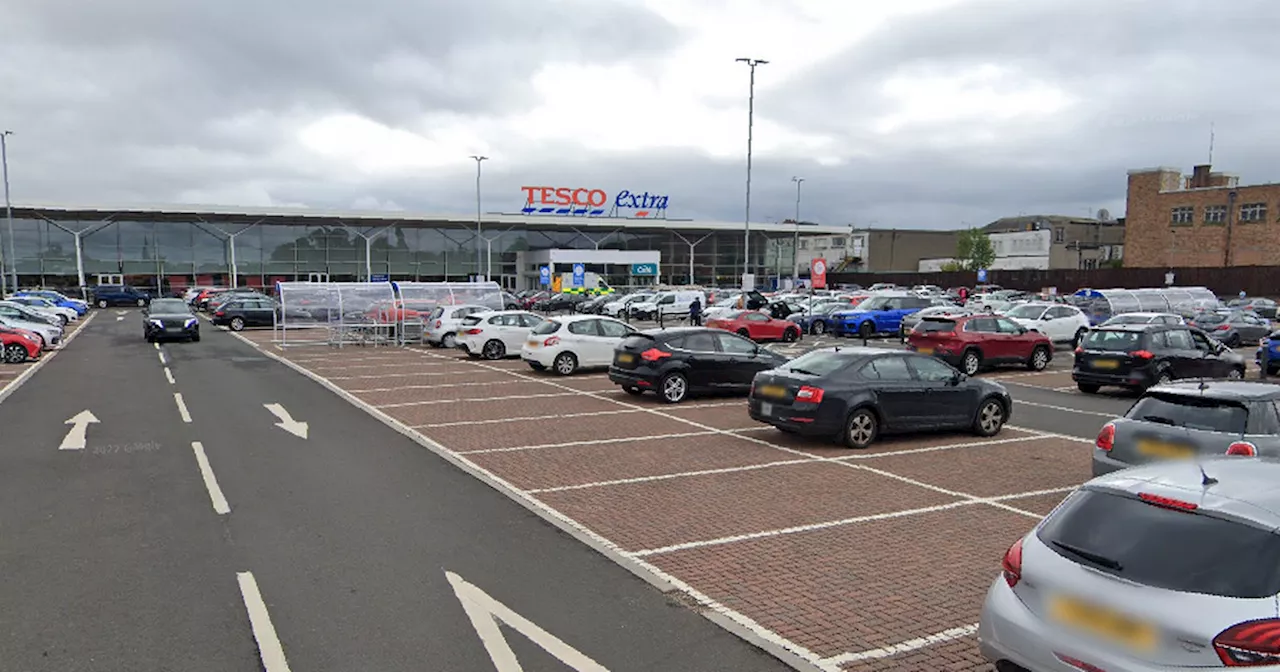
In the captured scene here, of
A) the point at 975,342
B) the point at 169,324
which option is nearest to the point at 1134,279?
the point at 975,342

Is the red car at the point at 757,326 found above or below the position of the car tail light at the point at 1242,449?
below

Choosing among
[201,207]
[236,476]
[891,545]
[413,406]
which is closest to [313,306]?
[413,406]

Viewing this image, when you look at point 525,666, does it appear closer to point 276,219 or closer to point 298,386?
point 298,386

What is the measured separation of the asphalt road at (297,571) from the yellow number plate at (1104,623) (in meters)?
1.74

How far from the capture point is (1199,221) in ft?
224

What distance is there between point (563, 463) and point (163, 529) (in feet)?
15.0

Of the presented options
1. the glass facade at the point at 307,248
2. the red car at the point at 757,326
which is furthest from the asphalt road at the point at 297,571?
the glass facade at the point at 307,248

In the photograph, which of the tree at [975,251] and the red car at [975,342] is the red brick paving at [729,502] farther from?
the tree at [975,251]

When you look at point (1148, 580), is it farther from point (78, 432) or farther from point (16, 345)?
point (16, 345)

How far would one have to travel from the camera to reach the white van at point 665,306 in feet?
147

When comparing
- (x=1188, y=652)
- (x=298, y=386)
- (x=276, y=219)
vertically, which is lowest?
(x=298, y=386)

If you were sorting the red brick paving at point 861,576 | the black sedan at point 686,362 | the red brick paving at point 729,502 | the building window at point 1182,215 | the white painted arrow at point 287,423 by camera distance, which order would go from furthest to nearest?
1. the building window at point 1182,215
2. the black sedan at point 686,362
3. the white painted arrow at point 287,423
4. the red brick paving at point 729,502
5. the red brick paving at point 861,576

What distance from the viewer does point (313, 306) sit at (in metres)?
30.9

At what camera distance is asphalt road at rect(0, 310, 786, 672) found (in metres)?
5.26
